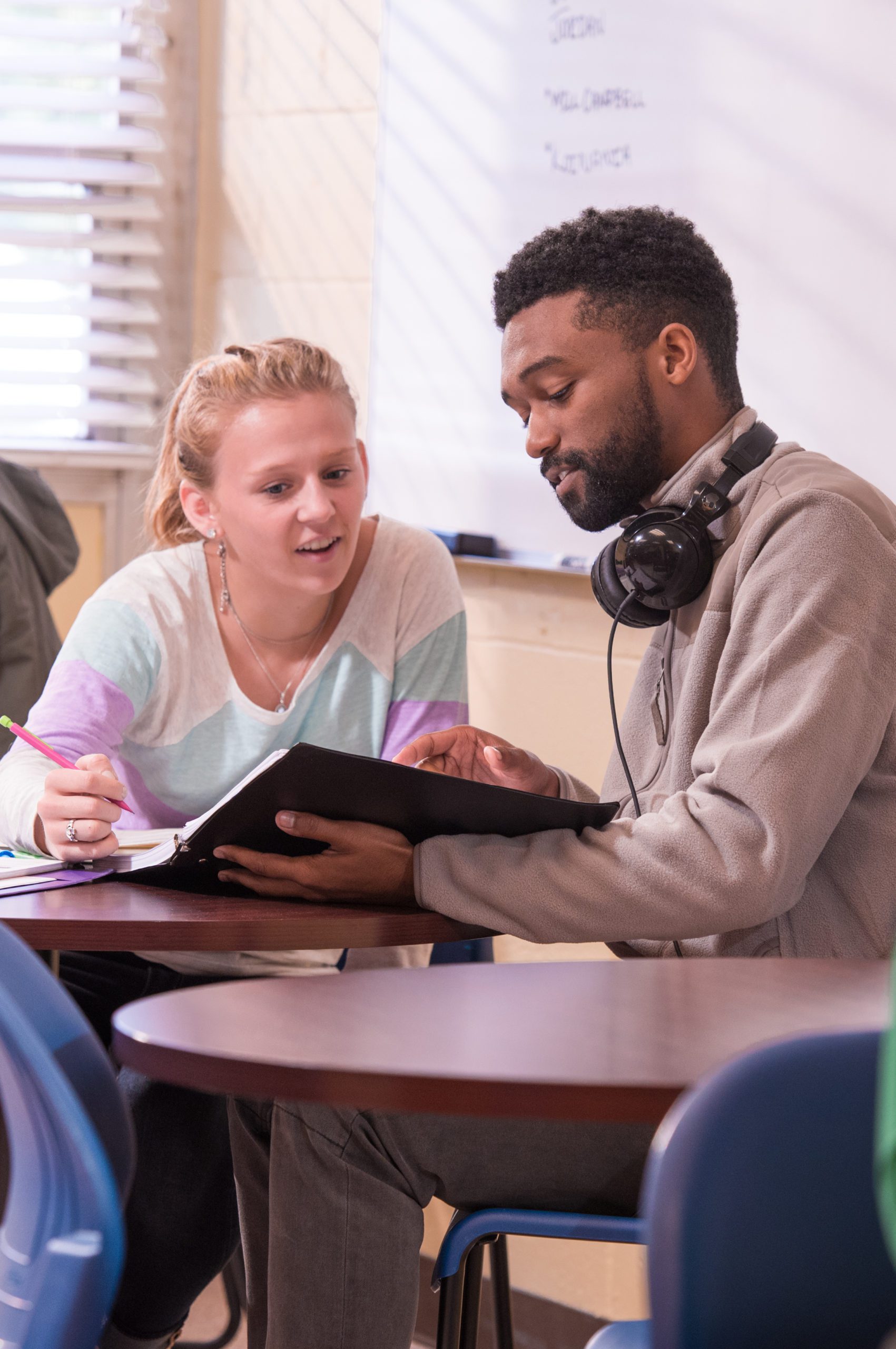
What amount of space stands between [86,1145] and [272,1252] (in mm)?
353

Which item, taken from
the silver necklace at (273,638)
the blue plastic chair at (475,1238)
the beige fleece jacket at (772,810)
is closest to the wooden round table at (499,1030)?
the beige fleece jacket at (772,810)

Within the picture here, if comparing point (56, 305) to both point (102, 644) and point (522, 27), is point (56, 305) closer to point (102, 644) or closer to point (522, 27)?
point (522, 27)

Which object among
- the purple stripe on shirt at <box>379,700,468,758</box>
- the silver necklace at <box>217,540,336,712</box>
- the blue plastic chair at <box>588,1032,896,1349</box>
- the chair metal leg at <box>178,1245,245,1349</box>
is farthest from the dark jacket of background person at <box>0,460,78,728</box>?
the blue plastic chair at <box>588,1032,896,1349</box>

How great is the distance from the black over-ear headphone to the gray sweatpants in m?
0.51

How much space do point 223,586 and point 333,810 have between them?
64cm

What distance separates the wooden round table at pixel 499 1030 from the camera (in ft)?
2.40

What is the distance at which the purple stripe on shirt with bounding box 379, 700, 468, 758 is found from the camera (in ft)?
5.89

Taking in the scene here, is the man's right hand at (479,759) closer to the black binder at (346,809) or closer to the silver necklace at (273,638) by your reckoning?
the black binder at (346,809)

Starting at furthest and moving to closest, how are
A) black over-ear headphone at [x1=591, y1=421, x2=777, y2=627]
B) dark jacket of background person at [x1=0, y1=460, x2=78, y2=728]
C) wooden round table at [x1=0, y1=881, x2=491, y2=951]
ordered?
dark jacket of background person at [x1=0, y1=460, x2=78, y2=728] → black over-ear headphone at [x1=591, y1=421, x2=777, y2=627] → wooden round table at [x1=0, y1=881, x2=491, y2=951]

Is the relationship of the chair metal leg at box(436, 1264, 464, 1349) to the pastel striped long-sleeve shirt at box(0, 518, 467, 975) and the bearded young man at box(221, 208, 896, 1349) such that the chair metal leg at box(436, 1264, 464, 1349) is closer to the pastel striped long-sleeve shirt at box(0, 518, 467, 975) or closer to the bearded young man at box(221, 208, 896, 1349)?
the bearded young man at box(221, 208, 896, 1349)

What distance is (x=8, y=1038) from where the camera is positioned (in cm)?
86

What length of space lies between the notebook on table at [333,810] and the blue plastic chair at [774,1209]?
1.72ft

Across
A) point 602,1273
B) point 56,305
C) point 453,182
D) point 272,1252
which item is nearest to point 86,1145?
point 272,1252

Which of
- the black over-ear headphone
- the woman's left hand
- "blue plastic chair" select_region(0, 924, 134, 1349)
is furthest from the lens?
the black over-ear headphone
